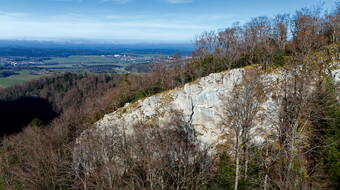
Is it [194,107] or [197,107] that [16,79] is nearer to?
[194,107]

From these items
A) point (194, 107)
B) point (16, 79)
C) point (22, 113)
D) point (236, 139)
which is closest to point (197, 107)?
point (194, 107)

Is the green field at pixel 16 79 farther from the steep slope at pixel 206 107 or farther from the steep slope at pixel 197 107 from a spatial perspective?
the steep slope at pixel 206 107

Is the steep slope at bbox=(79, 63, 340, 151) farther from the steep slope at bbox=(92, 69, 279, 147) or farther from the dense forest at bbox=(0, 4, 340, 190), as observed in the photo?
the dense forest at bbox=(0, 4, 340, 190)

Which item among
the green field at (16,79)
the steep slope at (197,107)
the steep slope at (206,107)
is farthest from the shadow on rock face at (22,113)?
the steep slope at (206,107)

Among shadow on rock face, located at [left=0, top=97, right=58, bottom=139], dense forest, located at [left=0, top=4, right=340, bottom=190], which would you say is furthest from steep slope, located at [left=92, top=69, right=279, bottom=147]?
shadow on rock face, located at [left=0, top=97, right=58, bottom=139]

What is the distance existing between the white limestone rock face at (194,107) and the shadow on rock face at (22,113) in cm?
5175

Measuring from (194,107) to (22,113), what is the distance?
8778 cm

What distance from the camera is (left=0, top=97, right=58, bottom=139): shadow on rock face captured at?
79.4 meters

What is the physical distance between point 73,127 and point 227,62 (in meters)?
30.8

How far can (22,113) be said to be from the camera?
300 feet

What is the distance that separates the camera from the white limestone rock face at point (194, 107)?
1159 inches

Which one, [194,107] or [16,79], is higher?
[194,107]

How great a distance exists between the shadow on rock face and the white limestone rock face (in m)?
51.7

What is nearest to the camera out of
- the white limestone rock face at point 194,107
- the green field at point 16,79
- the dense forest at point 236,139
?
the dense forest at point 236,139
